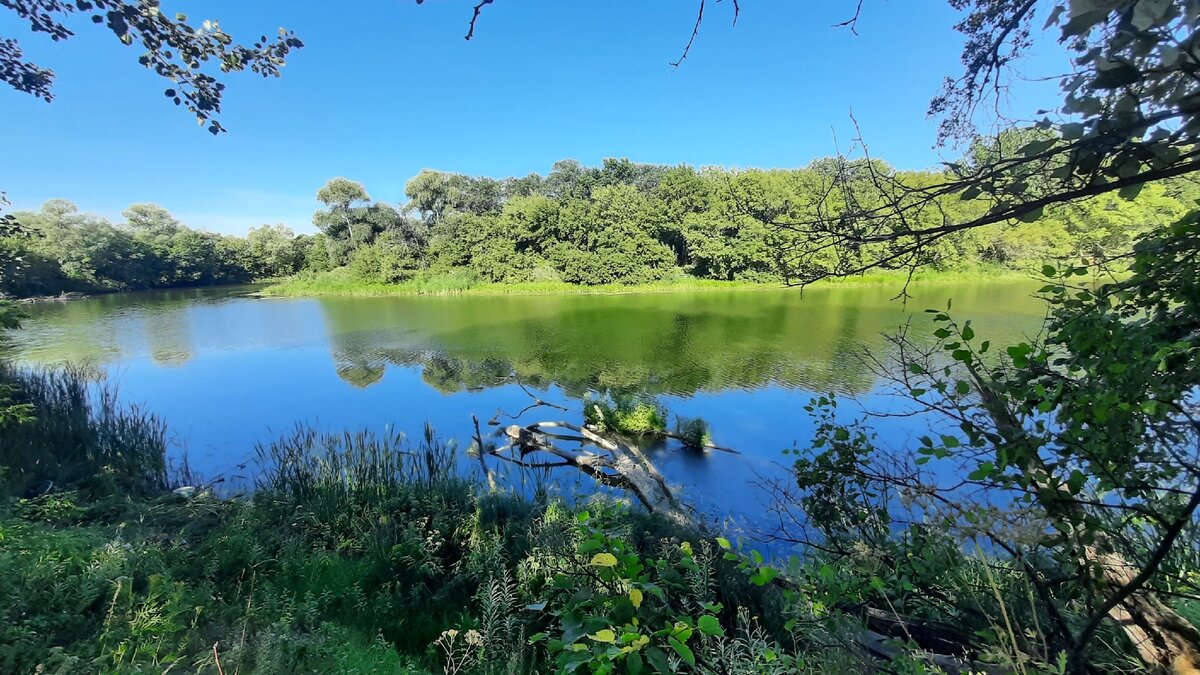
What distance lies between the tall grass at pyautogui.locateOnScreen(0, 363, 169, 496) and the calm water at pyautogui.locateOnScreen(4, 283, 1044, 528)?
2.21 ft

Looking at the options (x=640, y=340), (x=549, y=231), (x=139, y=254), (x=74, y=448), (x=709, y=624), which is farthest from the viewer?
(x=139, y=254)

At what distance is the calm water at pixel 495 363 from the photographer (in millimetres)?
7200

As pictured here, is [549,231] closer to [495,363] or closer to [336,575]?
[495,363]

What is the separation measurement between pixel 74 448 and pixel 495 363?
24.2 feet

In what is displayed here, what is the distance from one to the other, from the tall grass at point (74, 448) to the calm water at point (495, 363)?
0.67m

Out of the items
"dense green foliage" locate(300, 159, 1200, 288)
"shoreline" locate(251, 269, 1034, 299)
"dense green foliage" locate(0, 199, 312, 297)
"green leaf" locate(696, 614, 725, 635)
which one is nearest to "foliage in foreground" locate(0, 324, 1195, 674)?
"green leaf" locate(696, 614, 725, 635)

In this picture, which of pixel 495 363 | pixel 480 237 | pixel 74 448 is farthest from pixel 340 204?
pixel 74 448

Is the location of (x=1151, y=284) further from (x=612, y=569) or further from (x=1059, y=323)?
(x=612, y=569)

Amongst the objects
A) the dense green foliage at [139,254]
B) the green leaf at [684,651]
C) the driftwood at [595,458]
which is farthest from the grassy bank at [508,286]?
the green leaf at [684,651]

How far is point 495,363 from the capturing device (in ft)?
38.9

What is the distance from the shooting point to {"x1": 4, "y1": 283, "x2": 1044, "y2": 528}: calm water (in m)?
7.20

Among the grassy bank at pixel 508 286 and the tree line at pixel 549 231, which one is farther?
the tree line at pixel 549 231

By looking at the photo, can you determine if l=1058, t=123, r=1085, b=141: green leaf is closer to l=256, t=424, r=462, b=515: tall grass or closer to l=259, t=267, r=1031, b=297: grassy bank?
l=256, t=424, r=462, b=515: tall grass

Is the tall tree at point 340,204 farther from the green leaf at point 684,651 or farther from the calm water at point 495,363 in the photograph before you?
the green leaf at point 684,651
